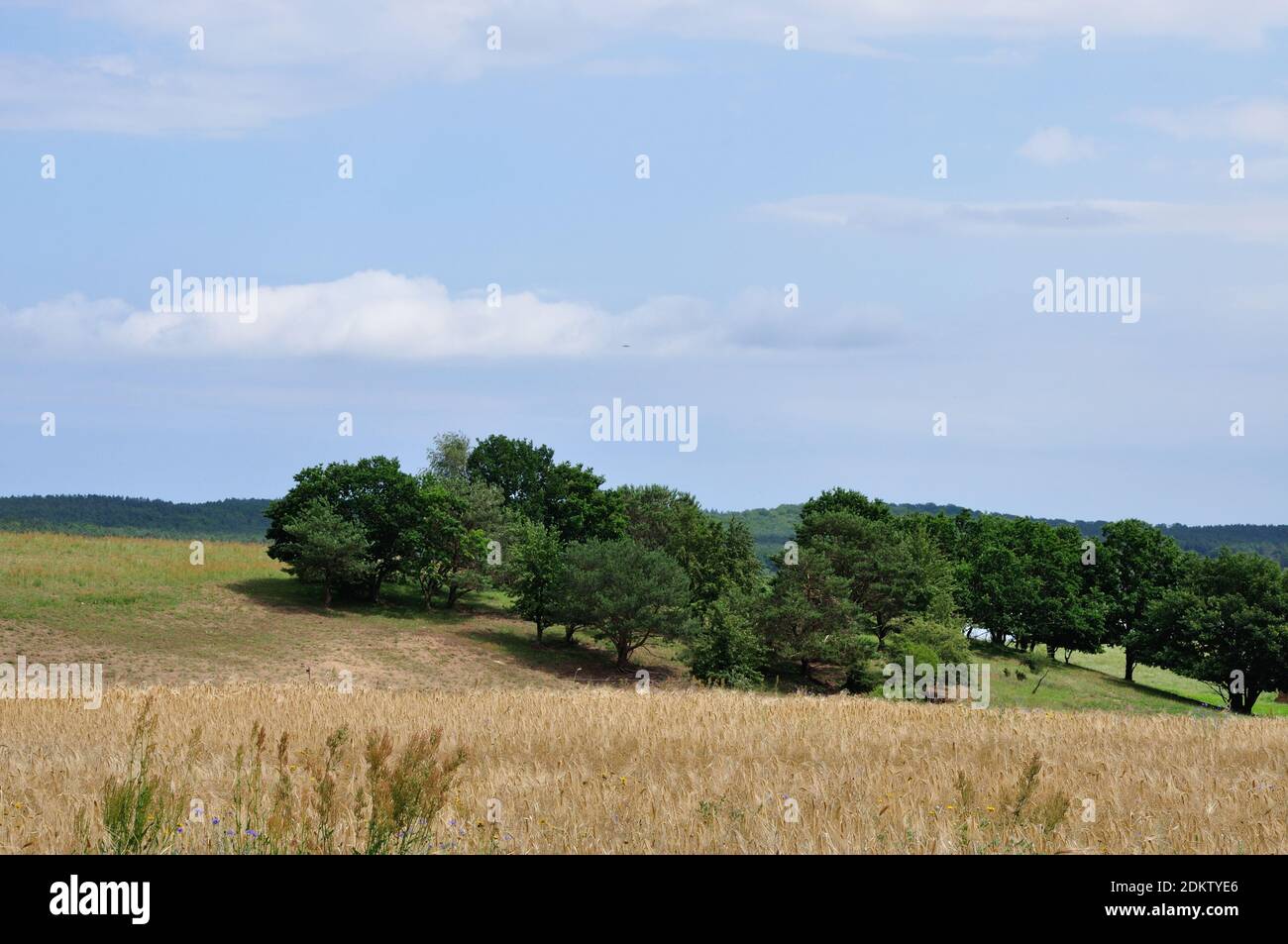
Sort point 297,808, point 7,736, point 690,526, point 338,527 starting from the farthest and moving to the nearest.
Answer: point 690,526 < point 338,527 < point 7,736 < point 297,808

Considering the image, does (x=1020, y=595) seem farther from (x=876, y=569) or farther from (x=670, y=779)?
(x=670, y=779)

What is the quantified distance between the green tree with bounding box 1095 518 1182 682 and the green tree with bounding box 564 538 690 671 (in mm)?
50702

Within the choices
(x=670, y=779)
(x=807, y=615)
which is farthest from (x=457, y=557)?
(x=670, y=779)

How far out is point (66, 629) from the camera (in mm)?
54750

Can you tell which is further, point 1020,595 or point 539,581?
point 1020,595

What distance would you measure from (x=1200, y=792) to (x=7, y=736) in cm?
1550

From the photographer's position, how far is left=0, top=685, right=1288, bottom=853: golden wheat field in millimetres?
9281

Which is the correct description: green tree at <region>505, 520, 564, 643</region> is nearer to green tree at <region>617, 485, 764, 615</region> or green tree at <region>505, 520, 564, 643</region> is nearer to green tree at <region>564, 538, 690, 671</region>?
green tree at <region>564, 538, 690, 671</region>

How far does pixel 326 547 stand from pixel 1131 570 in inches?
2946

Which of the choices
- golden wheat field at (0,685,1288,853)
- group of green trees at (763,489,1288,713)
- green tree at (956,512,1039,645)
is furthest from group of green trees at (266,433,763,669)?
golden wheat field at (0,685,1288,853)

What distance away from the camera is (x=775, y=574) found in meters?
83.2

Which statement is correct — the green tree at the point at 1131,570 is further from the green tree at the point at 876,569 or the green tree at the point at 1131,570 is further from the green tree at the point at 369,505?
the green tree at the point at 369,505
